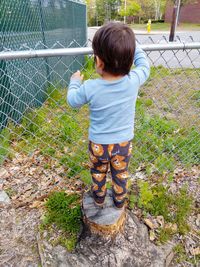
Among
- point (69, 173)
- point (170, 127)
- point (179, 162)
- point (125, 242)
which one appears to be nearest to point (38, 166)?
point (69, 173)

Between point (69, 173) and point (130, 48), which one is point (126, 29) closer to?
point (130, 48)

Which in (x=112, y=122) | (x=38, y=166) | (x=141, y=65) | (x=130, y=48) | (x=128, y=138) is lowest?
(x=38, y=166)

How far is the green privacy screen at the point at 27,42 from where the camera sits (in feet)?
10.4

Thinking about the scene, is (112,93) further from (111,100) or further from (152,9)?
(152,9)

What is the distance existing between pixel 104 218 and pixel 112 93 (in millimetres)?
946

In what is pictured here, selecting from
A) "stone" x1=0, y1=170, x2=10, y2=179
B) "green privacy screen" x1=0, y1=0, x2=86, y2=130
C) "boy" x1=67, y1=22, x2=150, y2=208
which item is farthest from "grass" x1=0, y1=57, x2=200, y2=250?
"boy" x1=67, y1=22, x2=150, y2=208

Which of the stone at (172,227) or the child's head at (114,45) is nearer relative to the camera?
the child's head at (114,45)

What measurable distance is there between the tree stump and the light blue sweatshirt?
621 millimetres

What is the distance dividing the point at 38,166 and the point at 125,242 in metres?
1.40

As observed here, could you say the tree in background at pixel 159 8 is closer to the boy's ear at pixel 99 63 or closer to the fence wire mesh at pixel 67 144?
the fence wire mesh at pixel 67 144

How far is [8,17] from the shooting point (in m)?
3.26

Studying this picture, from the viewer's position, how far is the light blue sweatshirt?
4.56 feet

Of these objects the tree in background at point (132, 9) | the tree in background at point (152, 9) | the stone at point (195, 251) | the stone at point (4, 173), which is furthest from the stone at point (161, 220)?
the tree in background at point (132, 9)

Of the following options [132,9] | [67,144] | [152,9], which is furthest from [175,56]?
[152,9]
